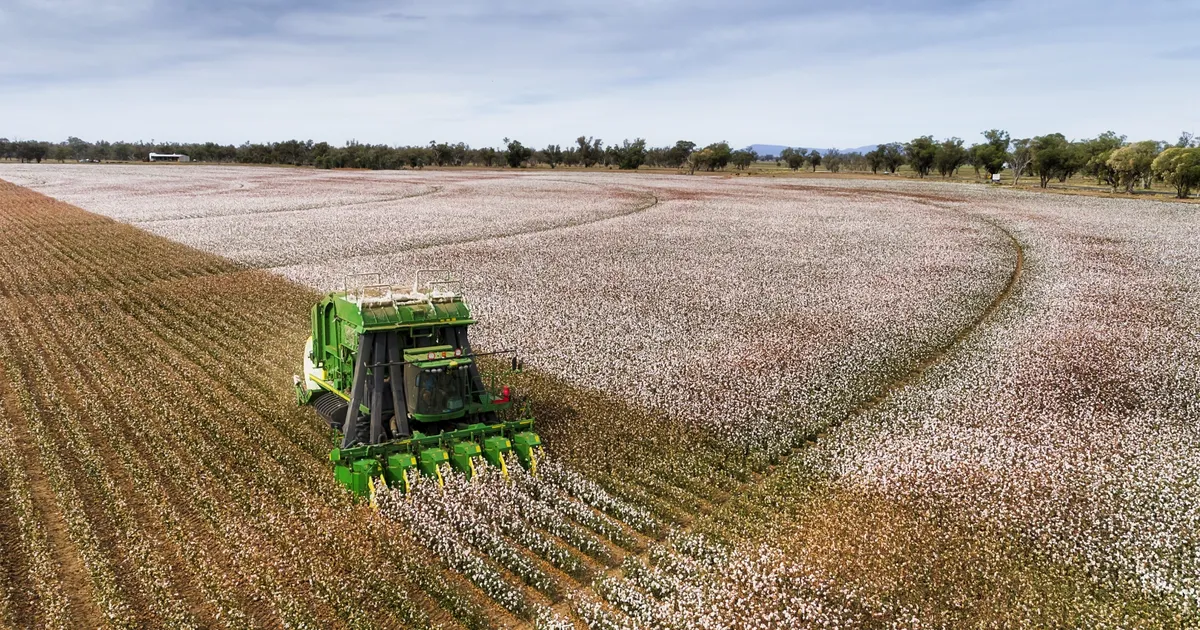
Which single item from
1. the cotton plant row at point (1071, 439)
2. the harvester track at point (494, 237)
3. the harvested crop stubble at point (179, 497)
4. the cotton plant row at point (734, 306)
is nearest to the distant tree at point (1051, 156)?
the cotton plant row at point (734, 306)

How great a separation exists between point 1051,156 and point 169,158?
202 meters

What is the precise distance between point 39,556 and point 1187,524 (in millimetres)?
19751

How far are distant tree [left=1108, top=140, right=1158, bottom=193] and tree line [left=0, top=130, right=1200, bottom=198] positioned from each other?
131 mm

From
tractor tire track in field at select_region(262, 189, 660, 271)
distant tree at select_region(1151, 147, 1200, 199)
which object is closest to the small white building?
tractor tire track in field at select_region(262, 189, 660, 271)

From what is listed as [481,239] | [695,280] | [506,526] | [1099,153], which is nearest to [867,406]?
[506,526]

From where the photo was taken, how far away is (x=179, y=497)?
13516 mm

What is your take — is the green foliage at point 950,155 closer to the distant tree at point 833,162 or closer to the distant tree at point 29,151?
the distant tree at point 833,162

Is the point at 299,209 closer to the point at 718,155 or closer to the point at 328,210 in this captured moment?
the point at 328,210

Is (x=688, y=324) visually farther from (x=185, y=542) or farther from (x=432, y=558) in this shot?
(x=185, y=542)

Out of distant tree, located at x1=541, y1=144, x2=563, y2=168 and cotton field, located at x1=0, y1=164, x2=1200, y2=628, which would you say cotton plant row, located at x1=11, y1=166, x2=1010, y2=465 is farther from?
distant tree, located at x1=541, y1=144, x2=563, y2=168

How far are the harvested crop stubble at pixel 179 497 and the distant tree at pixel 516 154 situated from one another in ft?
448

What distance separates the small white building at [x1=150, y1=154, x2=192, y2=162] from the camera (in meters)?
187

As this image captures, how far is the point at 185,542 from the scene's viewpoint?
1195 centimetres

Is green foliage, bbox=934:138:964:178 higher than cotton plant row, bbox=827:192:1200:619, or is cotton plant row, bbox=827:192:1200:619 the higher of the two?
green foliage, bbox=934:138:964:178
